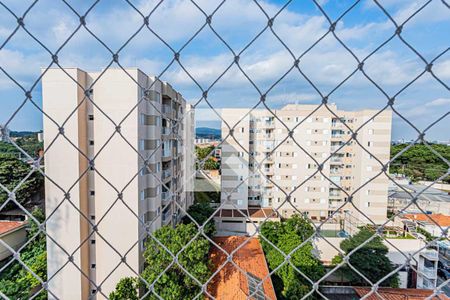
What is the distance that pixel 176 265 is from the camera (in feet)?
9.74

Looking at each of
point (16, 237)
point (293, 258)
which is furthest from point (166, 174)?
point (16, 237)

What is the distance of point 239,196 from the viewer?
278 inches

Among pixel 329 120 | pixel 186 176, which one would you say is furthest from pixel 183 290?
pixel 329 120

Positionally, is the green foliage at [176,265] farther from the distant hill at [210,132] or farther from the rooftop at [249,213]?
the rooftop at [249,213]

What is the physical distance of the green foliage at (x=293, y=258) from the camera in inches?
145

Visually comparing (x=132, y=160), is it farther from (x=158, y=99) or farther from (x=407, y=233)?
(x=407, y=233)

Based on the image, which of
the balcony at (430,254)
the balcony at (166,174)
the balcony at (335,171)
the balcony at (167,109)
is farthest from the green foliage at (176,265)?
the balcony at (335,171)

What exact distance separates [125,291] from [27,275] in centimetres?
175

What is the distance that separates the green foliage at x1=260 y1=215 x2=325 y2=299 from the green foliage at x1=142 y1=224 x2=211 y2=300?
87 centimetres

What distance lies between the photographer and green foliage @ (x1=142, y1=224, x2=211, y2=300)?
285cm

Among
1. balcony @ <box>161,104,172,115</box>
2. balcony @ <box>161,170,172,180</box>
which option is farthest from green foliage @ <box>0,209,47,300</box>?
balcony @ <box>161,104,172,115</box>

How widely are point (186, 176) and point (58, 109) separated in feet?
13.0

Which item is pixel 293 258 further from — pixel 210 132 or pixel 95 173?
pixel 95 173

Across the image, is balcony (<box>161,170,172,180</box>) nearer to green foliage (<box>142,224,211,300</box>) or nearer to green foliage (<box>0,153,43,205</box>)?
green foliage (<box>142,224,211,300</box>)
